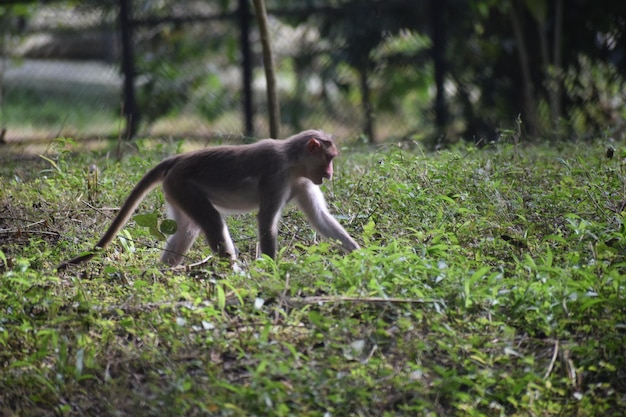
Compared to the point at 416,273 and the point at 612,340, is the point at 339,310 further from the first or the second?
the point at 612,340

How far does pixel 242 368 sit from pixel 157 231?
1.63 metres

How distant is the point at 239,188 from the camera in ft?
19.2

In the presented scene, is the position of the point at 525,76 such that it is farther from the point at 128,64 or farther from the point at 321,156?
the point at 321,156

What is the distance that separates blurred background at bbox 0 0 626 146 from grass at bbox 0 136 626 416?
16.7 ft

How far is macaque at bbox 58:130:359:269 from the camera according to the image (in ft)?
18.6

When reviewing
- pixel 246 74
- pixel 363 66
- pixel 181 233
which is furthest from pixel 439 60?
pixel 181 233

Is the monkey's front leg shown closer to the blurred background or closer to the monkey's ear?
→ the monkey's ear

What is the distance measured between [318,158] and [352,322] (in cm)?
171

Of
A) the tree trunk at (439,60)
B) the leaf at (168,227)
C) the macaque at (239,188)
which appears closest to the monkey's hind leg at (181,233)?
the macaque at (239,188)

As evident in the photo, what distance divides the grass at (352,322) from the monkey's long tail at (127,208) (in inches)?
5.0

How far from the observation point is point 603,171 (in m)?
6.84

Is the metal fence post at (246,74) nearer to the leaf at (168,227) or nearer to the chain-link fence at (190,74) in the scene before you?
the chain-link fence at (190,74)

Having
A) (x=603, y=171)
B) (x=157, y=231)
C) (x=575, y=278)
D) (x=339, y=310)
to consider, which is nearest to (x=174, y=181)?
(x=157, y=231)

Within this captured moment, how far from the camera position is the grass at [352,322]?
4043 millimetres
